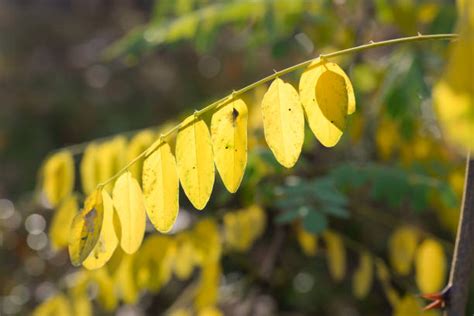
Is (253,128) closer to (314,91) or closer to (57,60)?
(314,91)

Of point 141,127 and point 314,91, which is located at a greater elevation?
point 141,127

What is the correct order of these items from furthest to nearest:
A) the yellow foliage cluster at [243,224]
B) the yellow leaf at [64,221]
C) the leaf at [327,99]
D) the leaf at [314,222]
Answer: the yellow foliage cluster at [243,224] → the yellow leaf at [64,221] → the leaf at [314,222] → the leaf at [327,99]

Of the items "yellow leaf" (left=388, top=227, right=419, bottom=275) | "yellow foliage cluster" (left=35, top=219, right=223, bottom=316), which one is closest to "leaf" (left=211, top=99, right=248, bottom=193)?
"yellow foliage cluster" (left=35, top=219, right=223, bottom=316)

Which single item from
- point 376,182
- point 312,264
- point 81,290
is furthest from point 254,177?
point 312,264

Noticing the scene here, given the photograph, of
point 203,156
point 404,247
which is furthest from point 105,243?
point 404,247

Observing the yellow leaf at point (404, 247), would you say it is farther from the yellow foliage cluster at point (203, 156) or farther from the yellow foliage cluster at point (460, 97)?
the yellow foliage cluster at point (460, 97)

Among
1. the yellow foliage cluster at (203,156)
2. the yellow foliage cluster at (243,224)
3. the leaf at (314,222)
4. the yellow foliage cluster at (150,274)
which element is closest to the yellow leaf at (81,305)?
the yellow foliage cluster at (150,274)

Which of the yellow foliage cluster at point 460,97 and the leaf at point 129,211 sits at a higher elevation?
the leaf at point 129,211
